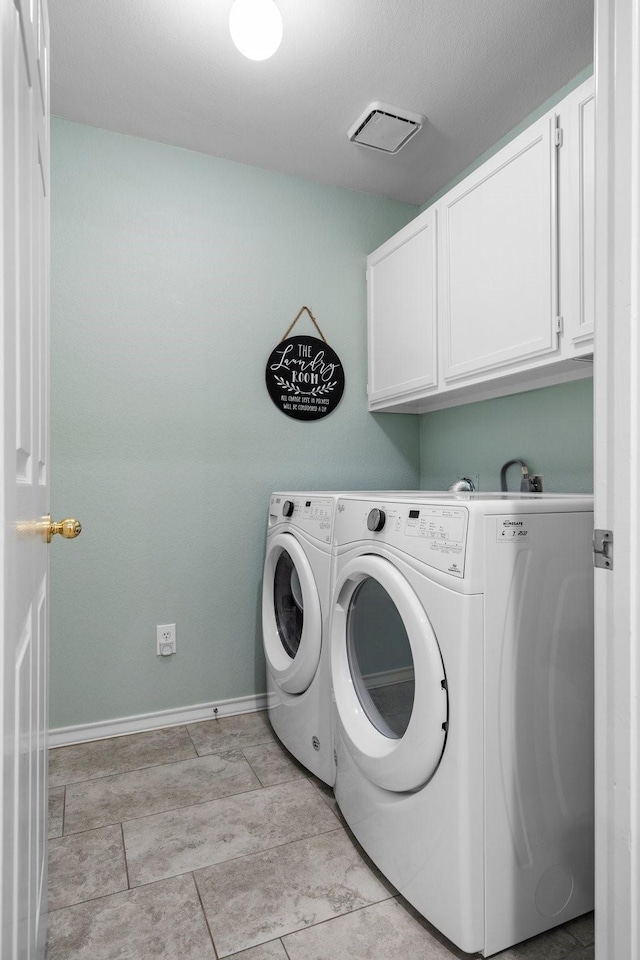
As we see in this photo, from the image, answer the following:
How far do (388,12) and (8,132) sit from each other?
5.43ft

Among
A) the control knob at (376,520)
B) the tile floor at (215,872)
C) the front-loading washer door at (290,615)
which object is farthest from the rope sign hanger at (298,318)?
the tile floor at (215,872)

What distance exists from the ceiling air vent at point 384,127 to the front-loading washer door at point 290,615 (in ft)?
5.41

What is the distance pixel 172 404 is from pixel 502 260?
1422mm

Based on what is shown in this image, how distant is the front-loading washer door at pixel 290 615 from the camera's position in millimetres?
1863

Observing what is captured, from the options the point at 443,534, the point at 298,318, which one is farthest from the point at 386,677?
the point at 298,318

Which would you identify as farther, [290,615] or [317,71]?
[290,615]

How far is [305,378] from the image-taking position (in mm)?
2641

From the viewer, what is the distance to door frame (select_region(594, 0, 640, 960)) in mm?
767

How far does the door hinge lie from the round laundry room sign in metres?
1.91

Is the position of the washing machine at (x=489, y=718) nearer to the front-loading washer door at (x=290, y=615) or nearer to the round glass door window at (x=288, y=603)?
the front-loading washer door at (x=290, y=615)

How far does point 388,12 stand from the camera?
1683 mm

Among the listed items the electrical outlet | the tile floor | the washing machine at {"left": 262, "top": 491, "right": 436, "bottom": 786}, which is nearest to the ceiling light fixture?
the washing machine at {"left": 262, "top": 491, "right": 436, "bottom": 786}

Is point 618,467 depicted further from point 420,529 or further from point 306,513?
point 306,513

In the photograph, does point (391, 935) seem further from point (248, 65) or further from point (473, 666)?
point (248, 65)
